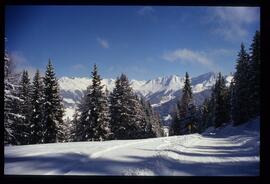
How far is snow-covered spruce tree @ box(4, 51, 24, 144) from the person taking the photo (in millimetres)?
10172

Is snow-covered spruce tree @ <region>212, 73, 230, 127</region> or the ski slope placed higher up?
snow-covered spruce tree @ <region>212, 73, 230, 127</region>

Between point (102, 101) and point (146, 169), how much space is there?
54.0 ft

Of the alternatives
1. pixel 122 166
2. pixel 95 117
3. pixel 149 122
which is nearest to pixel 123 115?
pixel 95 117

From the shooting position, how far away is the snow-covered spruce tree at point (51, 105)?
1242 centimetres

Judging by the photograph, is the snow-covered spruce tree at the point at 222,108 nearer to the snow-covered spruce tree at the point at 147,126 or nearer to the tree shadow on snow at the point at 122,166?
the snow-covered spruce tree at the point at 147,126

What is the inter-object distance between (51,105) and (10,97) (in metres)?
8.07

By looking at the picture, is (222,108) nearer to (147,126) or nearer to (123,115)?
(147,126)

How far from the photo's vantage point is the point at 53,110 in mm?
20375

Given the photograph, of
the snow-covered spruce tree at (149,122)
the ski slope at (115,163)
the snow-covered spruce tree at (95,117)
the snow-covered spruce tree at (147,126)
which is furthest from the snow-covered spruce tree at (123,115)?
the ski slope at (115,163)

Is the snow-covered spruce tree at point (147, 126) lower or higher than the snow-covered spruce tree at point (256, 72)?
lower

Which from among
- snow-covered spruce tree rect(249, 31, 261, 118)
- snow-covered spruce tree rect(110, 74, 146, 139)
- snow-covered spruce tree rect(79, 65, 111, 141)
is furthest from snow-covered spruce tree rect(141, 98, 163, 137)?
snow-covered spruce tree rect(249, 31, 261, 118)

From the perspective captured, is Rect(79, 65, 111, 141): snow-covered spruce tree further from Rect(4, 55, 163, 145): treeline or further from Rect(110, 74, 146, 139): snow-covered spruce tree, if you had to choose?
Rect(110, 74, 146, 139): snow-covered spruce tree
